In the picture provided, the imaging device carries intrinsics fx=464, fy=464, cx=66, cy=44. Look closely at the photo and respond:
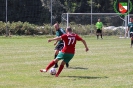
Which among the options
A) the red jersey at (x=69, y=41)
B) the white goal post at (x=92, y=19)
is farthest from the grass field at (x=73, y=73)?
the white goal post at (x=92, y=19)

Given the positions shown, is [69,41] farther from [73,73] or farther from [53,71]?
[73,73]

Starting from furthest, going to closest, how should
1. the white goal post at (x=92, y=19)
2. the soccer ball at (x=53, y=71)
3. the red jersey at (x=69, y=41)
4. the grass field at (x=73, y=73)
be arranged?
the white goal post at (x=92, y=19) < the soccer ball at (x=53, y=71) < the red jersey at (x=69, y=41) < the grass field at (x=73, y=73)

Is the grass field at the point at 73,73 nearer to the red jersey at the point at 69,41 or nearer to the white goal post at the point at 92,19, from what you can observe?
the red jersey at the point at 69,41

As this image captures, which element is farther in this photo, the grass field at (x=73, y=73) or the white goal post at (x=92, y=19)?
the white goal post at (x=92, y=19)

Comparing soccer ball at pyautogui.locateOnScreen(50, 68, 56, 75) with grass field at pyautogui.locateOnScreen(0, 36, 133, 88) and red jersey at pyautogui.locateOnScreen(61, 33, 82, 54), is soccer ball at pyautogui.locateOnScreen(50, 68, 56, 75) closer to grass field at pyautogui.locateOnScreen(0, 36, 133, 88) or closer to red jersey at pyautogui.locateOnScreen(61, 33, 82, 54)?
Result: grass field at pyautogui.locateOnScreen(0, 36, 133, 88)

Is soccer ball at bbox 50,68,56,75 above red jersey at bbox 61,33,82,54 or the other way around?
the other way around

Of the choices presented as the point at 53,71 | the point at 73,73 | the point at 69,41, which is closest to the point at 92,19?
the point at 73,73

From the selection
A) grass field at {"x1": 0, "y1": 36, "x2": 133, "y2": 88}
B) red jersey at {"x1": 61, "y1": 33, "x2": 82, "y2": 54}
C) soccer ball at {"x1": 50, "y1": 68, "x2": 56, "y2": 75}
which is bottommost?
grass field at {"x1": 0, "y1": 36, "x2": 133, "y2": 88}

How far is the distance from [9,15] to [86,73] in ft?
105

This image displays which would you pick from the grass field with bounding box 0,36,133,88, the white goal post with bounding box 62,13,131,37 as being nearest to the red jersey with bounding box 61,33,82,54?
the grass field with bounding box 0,36,133,88

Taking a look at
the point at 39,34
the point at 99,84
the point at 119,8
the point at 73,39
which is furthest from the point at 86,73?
the point at 119,8

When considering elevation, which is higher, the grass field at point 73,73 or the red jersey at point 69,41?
the red jersey at point 69,41

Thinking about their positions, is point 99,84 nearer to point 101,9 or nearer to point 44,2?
point 44,2

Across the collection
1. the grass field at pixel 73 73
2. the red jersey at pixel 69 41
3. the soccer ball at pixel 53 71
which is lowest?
the grass field at pixel 73 73
